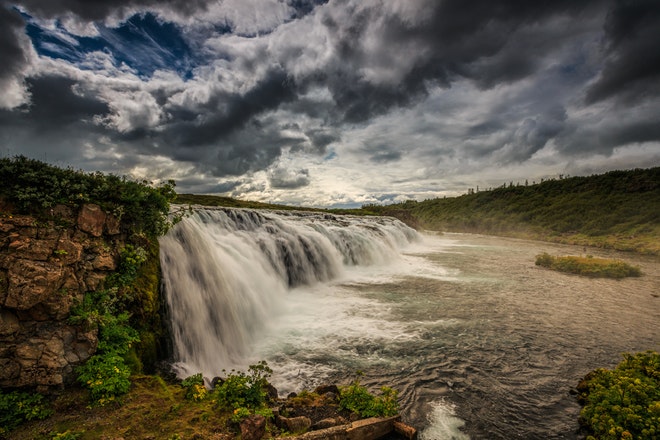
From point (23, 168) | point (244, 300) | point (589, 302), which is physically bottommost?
point (589, 302)

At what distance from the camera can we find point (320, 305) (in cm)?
1395

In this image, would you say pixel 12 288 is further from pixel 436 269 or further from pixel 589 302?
pixel 436 269

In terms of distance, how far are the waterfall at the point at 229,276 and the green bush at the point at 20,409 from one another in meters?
2.80

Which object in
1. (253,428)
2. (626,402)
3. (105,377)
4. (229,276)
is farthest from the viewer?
(229,276)

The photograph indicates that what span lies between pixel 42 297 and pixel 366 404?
230 inches

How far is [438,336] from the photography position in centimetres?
970

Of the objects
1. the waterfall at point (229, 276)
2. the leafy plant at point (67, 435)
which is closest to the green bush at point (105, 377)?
the leafy plant at point (67, 435)

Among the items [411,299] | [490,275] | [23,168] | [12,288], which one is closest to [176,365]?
[12,288]

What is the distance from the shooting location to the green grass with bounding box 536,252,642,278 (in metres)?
19.4

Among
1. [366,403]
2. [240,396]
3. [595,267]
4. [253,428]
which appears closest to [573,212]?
[595,267]

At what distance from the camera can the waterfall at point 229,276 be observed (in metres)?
8.41

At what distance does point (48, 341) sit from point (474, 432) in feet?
24.6

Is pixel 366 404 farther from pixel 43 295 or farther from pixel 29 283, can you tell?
pixel 29 283

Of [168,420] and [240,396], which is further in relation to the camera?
[240,396]
